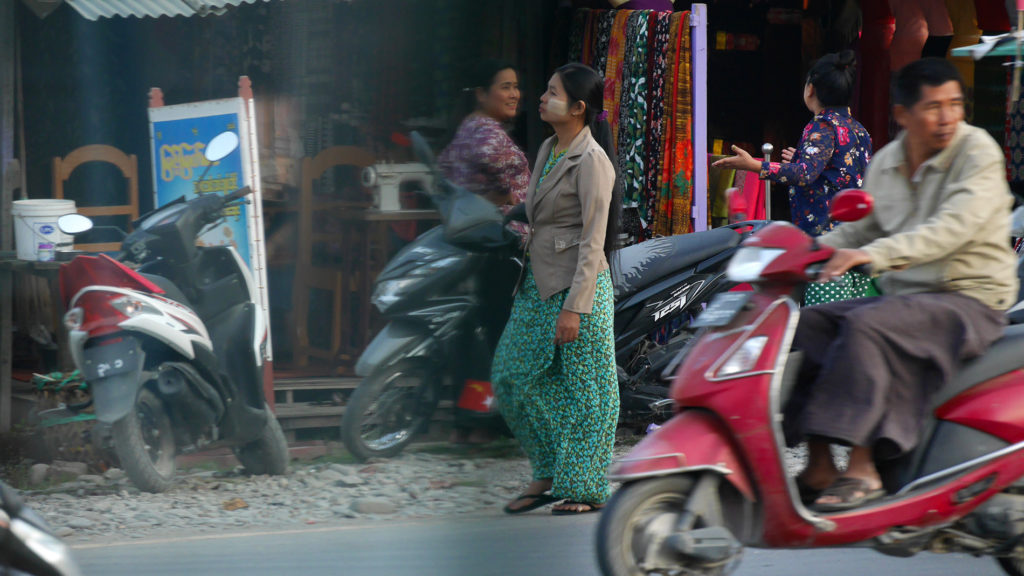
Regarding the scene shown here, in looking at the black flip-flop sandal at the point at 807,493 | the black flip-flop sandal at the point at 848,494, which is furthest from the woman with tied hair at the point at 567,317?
the black flip-flop sandal at the point at 848,494

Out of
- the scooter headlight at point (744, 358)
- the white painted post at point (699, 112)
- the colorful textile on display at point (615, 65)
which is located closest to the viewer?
the scooter headlight at point (744, 358)

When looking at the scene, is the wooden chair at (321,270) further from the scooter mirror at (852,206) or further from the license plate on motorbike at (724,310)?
the scooter mirror at (852,206)

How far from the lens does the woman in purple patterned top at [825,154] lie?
5074 millimetres

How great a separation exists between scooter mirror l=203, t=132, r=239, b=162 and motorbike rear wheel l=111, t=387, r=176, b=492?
0.96 metres

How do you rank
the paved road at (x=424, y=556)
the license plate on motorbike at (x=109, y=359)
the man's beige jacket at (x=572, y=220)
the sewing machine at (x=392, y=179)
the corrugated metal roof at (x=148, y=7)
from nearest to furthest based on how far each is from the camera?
the paved road at (x=424, y=556) → the man's beige jacket at (x=572, y=220) → the license plate on motorbike at (x=109, y=359) → the corrugated metal roof at (x=148, y=7) → the sewing machine at (x=392, y=179)

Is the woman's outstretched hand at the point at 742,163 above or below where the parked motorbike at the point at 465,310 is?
above

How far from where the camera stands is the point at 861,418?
9.66 feet

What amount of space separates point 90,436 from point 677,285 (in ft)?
8.28

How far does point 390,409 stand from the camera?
509cm

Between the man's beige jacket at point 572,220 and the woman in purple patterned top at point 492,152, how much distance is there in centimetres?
64

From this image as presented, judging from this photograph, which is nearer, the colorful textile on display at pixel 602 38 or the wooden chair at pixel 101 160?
the wooden chair at pixel 101 160

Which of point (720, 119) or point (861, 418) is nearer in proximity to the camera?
point (861, 418)

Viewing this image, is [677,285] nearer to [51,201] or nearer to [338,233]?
[338,233]

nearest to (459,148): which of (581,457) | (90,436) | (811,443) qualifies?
(581,457)
